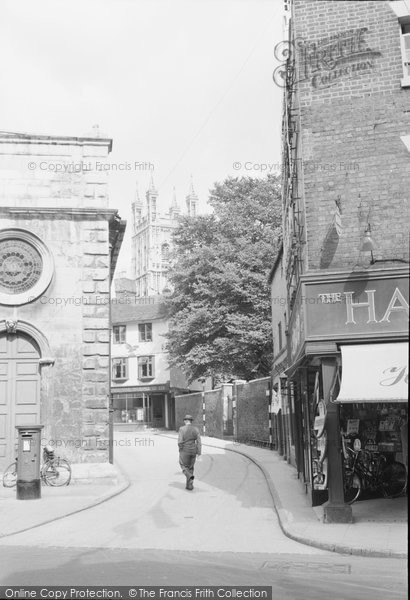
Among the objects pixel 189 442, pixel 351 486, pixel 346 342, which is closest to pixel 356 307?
pixel 346 342

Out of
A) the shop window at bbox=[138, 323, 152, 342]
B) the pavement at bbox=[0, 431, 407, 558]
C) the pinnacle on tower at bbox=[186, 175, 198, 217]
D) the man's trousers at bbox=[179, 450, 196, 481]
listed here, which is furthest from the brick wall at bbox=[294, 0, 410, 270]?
the pinnacle on tower at bbox=[186, 175, 198, 217]

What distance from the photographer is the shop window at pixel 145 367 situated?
180 feet

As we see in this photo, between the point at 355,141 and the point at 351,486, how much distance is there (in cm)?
623

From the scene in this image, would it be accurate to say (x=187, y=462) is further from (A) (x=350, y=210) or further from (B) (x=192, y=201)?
(B) (x=192, y=201)

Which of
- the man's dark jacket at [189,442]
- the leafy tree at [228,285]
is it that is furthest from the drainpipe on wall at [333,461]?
the leafy tree at [228,285]

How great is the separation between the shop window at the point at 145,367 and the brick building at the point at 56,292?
127ft

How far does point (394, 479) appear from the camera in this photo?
1237 centimetres

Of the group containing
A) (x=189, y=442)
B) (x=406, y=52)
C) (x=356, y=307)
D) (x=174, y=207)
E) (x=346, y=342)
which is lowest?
(x=189, y=442)

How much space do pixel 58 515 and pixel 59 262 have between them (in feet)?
22.8

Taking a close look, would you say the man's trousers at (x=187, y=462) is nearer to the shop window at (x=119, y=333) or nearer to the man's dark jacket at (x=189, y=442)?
the man's dark jacket at (x=189, y=442)

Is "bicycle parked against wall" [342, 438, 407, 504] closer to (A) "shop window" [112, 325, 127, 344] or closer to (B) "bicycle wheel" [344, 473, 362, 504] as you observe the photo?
(B) "bicycle wheel" [344, 473, 362, 504]

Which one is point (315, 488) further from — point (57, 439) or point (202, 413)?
point (202, 413)

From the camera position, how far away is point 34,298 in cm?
1633

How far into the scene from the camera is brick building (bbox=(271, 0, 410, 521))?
10.5 m
